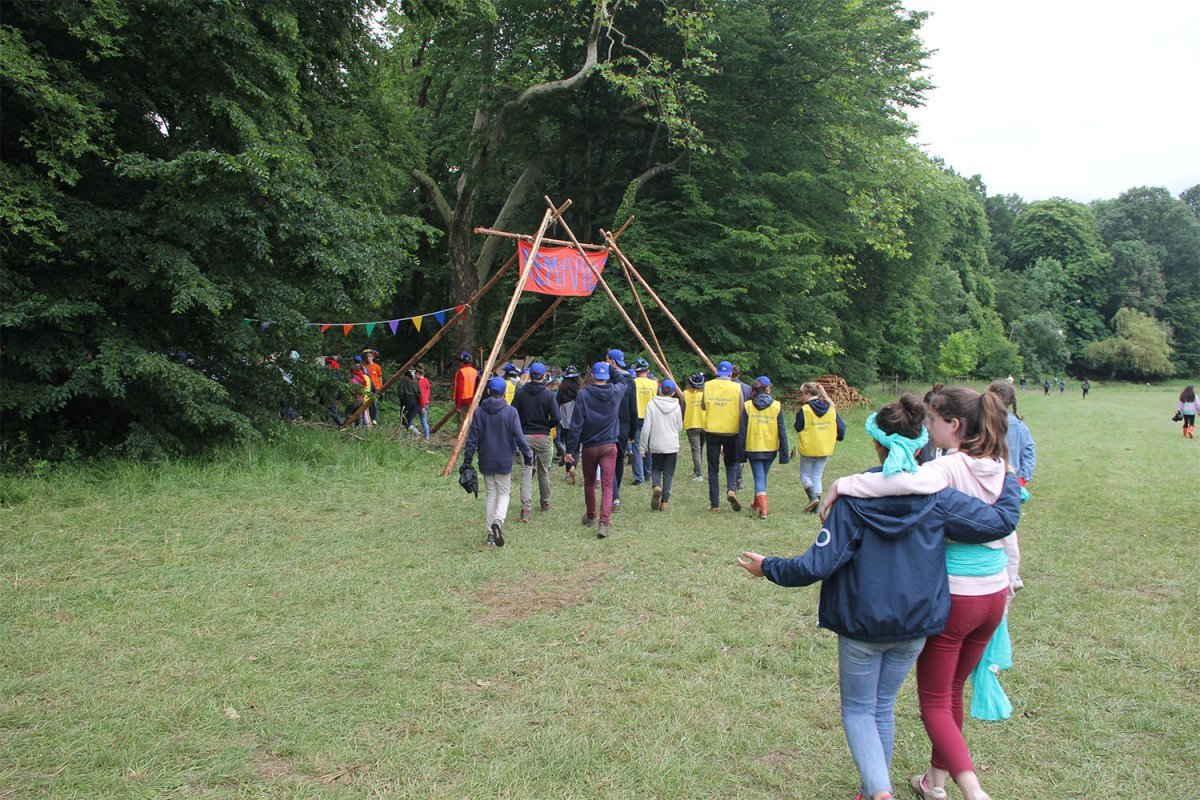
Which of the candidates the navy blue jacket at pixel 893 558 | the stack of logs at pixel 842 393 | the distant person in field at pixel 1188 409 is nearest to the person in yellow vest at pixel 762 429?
the navy blue jacket at pixel 893 558

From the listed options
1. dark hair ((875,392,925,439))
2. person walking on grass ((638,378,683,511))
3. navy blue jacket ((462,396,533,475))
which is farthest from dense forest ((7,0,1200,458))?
dark hair ((875,392,925,439))

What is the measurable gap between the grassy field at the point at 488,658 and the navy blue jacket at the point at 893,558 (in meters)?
1.17

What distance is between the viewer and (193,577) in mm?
7070

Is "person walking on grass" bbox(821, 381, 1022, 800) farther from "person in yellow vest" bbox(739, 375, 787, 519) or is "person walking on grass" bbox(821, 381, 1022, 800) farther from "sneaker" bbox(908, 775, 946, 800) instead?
"person in yellow vest" bbox(739, 375, 787, 519)

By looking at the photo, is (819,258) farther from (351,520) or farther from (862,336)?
(351,520)

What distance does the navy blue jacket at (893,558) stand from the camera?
123 inches

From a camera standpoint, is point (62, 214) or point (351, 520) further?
point (62, 214)

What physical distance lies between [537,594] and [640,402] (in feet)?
17.7

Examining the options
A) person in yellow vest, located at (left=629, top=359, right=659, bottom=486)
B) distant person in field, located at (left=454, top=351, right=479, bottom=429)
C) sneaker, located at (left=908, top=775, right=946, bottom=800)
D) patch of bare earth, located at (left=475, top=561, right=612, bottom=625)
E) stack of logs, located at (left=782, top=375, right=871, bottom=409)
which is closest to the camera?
sneaker, located at (left=908, top=775, right=946, bottom=800)


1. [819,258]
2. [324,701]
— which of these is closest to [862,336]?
[819,258]

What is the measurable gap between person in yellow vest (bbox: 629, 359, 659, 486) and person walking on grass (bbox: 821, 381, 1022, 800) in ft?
24.1

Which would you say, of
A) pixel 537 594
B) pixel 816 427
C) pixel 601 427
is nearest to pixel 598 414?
pixel 601 427

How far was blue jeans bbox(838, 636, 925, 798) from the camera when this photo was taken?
3256 mm

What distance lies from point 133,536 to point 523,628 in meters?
4.91
